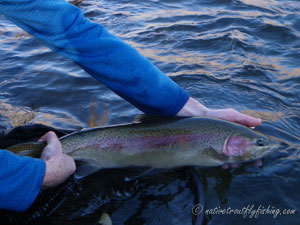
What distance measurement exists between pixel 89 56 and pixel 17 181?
1171 millimetres

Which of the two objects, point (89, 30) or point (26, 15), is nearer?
point (26, 15)

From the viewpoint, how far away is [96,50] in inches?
104

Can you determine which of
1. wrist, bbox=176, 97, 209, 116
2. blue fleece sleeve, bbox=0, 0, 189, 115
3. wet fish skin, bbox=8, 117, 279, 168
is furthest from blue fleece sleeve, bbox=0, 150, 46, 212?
wrist, bbox=176, 97, 209, 116

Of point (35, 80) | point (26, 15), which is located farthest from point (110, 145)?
point (35, 80)

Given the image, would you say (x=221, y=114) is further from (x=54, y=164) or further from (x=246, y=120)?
(x=54, y=164)

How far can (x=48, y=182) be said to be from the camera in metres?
2.29

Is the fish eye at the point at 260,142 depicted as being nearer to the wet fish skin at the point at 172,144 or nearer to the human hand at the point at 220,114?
the wet fish skin at the point at 172,144

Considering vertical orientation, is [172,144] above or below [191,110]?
below

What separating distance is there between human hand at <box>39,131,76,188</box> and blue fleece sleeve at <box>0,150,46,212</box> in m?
0.13

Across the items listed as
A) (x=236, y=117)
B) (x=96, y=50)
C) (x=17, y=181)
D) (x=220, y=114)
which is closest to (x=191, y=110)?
(x=220, y=114)

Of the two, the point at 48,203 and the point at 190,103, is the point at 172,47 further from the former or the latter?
the point at 48,203

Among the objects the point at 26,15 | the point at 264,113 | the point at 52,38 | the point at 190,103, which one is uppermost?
the point at 26,15

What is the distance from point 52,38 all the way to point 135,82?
0.78 m

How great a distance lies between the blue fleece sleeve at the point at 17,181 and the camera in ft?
6.69
